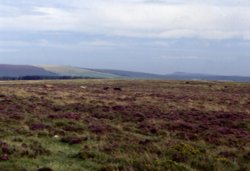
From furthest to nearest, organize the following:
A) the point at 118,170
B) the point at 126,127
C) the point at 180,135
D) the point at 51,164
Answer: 1. the point at 126,127
2. the point at 180,135
3. the point at 51,164
4. the point at 118,170

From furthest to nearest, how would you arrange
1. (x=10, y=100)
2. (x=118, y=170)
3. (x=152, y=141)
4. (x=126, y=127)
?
(x=10, y=100)
(x=126, y=127)
(x=152, y=141)
(x=118, y=170)

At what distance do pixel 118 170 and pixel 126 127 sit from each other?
32.9ft

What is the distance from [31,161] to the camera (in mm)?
13742

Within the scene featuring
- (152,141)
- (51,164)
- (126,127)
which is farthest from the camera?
(126,127)

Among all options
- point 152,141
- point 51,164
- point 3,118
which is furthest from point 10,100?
point 51,164

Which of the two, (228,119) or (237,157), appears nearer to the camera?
(237,157)

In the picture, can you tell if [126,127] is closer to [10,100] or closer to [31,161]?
[31,161]

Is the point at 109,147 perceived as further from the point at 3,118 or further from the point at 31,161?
the point at 3,118

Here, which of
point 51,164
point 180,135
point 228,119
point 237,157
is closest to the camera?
point 51,164

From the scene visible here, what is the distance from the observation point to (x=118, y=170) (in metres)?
12.4

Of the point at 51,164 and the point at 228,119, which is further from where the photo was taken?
the point at 228,119

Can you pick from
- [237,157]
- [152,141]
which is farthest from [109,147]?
[237,157]

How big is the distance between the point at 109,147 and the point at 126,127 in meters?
6.43

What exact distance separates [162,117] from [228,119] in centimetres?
418
